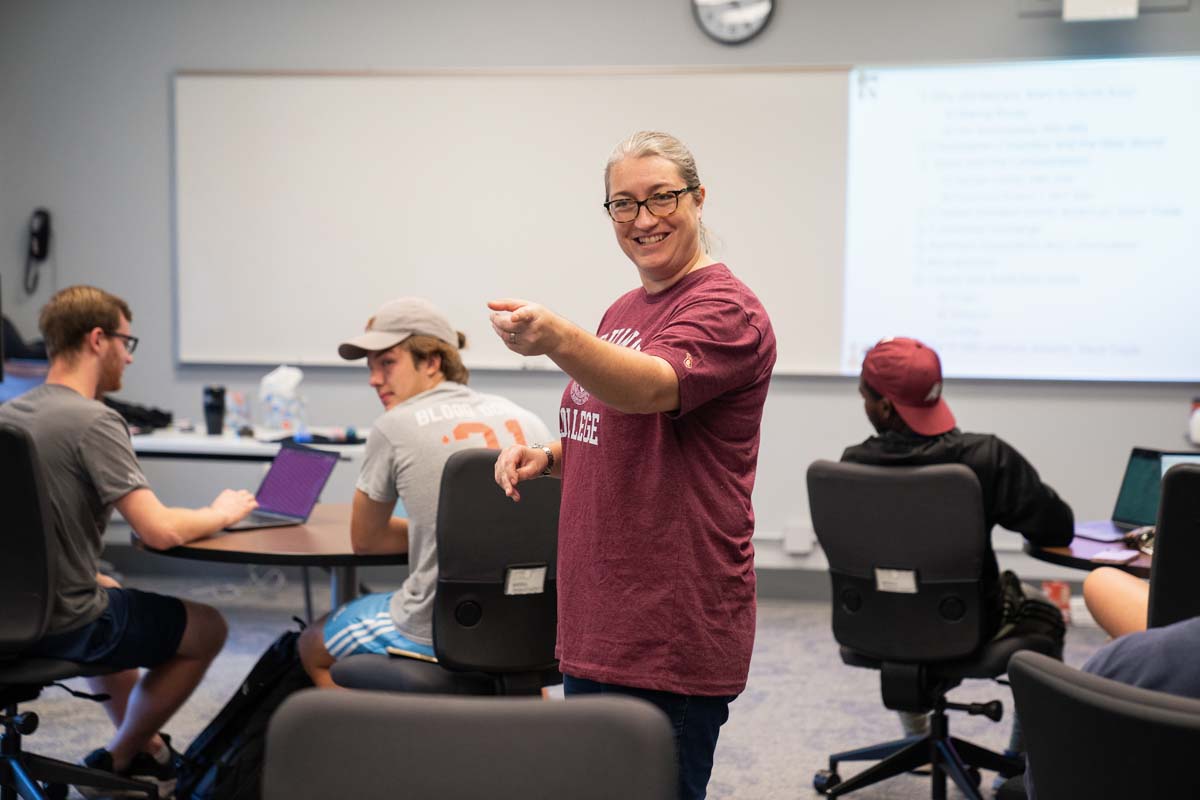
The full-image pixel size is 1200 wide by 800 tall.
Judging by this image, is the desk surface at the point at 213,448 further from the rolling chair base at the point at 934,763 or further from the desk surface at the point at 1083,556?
the desk surface at the point at 1083,556

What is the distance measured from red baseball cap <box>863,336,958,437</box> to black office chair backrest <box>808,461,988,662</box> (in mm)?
155

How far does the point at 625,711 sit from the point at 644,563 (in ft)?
1.62

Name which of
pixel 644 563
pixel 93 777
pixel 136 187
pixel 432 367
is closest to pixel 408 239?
pixel 136 187

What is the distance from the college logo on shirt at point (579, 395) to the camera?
5.18ft

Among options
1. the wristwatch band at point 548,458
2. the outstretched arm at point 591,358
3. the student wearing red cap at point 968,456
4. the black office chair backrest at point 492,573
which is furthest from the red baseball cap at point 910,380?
the outstretched arm at point 591,358

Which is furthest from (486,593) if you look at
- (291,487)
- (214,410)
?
(214,410)

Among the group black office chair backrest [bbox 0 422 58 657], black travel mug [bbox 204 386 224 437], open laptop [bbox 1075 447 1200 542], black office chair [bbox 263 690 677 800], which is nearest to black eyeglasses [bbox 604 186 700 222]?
black office chair [bbox 263 690 677 800]

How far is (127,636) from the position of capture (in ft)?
8.66

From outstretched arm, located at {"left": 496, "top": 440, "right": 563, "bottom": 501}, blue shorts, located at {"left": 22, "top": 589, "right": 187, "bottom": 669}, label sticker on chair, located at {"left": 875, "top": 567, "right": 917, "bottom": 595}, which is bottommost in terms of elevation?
blue shorts, located at {"left": 22, "top": 589, "right": 187, "bottom": 669}

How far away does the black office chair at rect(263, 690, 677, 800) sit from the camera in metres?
1.01

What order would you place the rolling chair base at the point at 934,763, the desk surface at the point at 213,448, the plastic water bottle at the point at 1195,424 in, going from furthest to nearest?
the plastic water bottle at the point at 1195,424 < the desk surface at the point at 213,448 < the rolling chair base at the point at 934,763

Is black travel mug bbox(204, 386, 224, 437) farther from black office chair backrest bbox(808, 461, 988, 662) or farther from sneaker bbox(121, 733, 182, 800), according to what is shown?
black office chair backrest bbox(808, 461, 988, 662)

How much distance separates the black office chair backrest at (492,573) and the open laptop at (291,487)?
0.66 metres

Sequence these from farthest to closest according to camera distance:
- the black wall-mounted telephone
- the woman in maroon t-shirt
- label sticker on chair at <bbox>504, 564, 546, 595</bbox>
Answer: the black wall-mounted telephone → label sticker on chair at <bbox>504, 564, 546, 595</bbox> → the woman in maroon t-shirt
